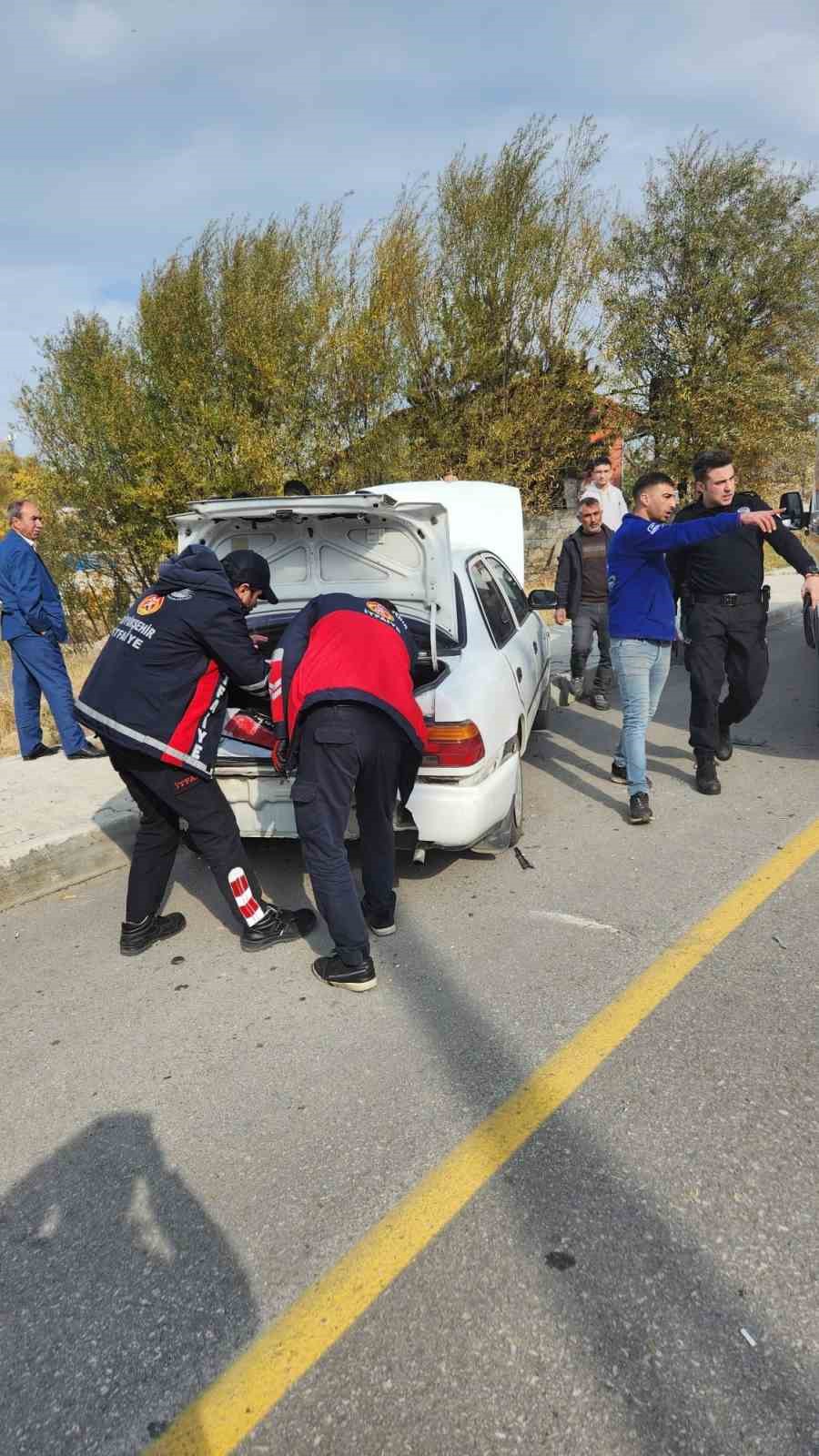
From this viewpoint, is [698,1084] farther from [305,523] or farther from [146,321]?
[146,321]

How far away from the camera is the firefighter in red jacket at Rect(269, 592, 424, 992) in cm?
317

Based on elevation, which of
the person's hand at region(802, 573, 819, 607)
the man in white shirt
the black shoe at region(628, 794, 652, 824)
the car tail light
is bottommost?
the black shoe at region(628, 794, 652, 824)

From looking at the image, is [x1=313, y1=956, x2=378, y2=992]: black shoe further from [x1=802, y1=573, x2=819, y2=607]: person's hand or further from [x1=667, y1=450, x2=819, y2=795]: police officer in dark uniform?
[x1=802, y1=573, x2=819, y2=607]: person's hand

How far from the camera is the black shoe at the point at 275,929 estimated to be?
371cm

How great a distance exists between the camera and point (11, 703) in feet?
33.7

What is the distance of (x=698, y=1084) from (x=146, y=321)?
12.1m

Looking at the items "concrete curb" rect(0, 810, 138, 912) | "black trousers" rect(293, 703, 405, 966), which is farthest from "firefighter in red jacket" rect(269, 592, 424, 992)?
"concrete curb" rect(0, 810, 138, 912)

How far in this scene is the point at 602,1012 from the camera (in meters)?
3.08

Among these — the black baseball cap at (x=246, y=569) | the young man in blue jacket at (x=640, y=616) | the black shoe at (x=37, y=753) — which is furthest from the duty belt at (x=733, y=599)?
the black shoe at (x=37, y=753)

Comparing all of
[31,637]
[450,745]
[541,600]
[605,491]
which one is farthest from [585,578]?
[31,637]

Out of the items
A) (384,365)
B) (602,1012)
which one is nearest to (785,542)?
(602,1012)

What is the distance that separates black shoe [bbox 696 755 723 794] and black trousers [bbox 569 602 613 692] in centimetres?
237

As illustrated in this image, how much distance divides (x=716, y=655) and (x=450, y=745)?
2.44 meters

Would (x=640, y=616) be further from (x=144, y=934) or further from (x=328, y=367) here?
(x=328, y=367)
